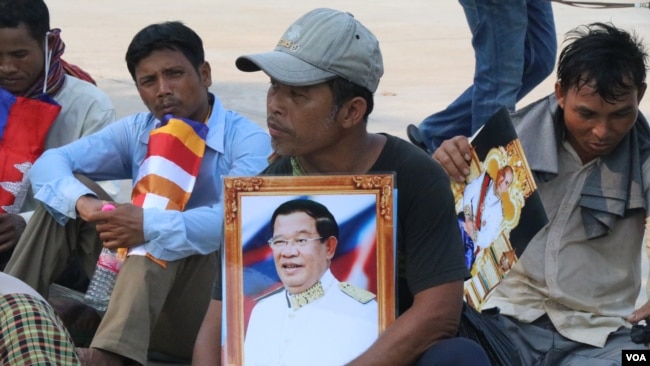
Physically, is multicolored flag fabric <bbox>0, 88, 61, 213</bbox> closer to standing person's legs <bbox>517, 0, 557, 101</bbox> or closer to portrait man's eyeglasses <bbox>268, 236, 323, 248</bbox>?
portrait man's eyeglasses <bbox>268, 236, 323, 248</bbox>

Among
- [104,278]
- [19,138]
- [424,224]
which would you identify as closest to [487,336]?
[424,224]

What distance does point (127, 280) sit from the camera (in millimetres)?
3846

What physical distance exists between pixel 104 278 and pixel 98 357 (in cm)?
36

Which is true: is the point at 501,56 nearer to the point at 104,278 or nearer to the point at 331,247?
the point at 104,278

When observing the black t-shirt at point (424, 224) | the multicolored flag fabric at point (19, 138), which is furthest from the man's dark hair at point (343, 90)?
the multicolored flag fabric at point (19, 138)

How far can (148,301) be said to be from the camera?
151 inches

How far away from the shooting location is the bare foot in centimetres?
373

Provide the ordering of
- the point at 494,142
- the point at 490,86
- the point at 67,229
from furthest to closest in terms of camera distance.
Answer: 1. the point at 490,86
2. the point at 67,229
3. the point at 494,142

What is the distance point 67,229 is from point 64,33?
827 centimetres

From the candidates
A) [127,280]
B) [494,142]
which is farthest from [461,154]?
[127,280]

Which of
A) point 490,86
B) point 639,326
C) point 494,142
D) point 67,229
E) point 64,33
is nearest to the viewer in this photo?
point 639,326

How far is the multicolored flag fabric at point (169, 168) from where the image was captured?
4000 millimetres

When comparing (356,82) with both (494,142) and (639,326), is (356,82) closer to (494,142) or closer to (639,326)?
(494,142)

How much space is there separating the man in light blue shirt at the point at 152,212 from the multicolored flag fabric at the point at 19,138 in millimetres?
269
